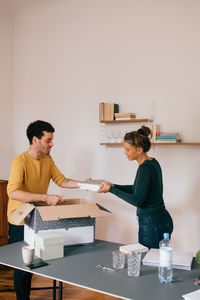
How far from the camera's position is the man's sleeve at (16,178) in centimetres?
262

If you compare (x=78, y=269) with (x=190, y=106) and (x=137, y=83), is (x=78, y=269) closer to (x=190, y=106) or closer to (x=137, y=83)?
(x=190, y=106)

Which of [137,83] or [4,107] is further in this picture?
[4,107]

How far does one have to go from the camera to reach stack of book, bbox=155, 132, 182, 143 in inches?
144

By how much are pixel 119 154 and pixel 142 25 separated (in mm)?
1553

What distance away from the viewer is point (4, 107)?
16.0 ft

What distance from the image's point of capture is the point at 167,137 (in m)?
3.69

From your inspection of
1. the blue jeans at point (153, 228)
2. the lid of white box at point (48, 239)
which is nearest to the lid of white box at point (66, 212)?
the lid of white box at point (48, 239)

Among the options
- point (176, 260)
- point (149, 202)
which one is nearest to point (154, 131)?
point (149, 202)

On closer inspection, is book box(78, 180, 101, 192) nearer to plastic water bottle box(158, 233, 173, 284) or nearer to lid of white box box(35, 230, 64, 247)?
lid of white box box(35, 230, 64, 247)

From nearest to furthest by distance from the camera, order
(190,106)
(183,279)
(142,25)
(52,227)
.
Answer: (183,279) < (52,227) < (190,106) < (142,25)

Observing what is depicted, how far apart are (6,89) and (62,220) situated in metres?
3.06

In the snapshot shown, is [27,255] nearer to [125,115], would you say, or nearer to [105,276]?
[105,276]

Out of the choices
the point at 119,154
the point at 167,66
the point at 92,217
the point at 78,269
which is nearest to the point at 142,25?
the point at 167,66

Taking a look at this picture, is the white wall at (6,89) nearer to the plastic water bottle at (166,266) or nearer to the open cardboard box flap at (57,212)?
the open cardboard box flap at (57,212)
